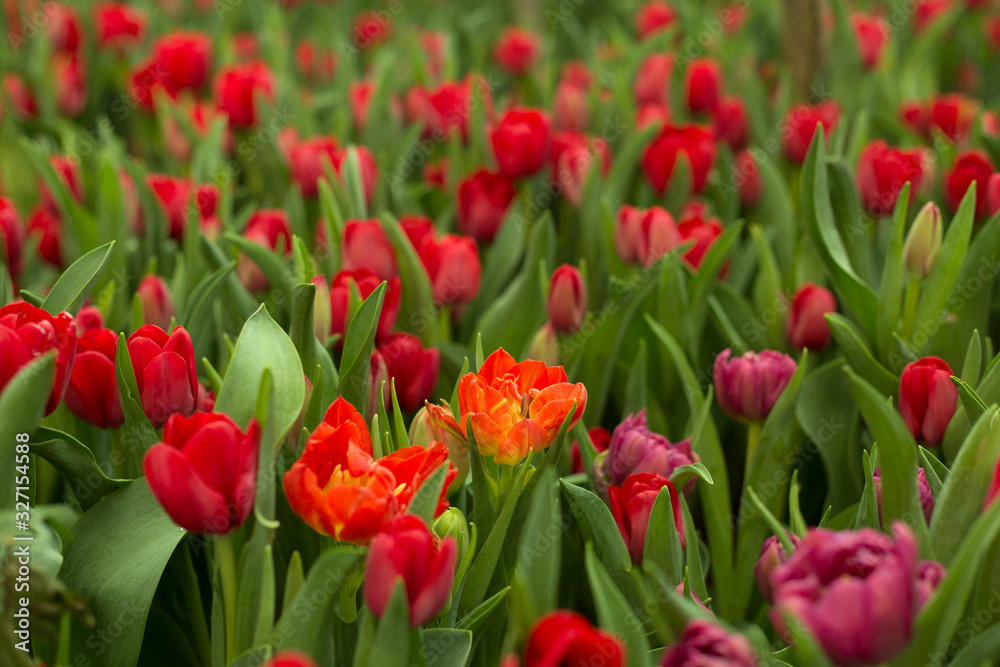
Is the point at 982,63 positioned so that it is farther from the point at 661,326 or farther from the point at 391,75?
the point at 661,326

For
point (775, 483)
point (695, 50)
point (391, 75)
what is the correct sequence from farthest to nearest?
1. point (695, 50)
2. point (391, 75)
3. point (775, 483)

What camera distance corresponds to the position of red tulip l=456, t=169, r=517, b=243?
4.39 feet

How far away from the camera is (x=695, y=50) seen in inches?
82.2

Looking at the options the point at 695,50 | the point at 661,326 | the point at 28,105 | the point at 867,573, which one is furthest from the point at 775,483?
the point at 28,105

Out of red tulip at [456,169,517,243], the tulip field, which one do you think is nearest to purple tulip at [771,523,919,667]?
the tulip field

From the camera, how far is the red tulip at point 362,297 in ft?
3.18

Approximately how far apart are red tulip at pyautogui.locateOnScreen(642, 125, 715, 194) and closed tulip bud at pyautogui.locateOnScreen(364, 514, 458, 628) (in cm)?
95

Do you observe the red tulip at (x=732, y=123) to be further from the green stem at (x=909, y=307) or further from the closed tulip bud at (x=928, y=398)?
the closed tulip bud at (x=928, y=398)

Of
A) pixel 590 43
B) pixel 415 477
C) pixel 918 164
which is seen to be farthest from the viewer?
pixel 590 43

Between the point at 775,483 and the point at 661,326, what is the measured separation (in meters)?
0.21

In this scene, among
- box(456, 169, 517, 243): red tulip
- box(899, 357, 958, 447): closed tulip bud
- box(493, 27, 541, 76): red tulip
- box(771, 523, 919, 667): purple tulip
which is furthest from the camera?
box(493, 27, 541, 76): red tulip

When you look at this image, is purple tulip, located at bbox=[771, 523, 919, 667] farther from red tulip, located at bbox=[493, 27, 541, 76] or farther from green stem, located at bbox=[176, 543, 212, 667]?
red tulip, located at bbox=[493, 27, 541, 76]

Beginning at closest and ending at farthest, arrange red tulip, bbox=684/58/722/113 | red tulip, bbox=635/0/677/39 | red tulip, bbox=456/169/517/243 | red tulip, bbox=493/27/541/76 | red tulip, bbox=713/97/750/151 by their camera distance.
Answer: red tulip, bbox=456/169/517/243 < red tulip, bbox=713/97/750/151 < red tulip, bbox=684/58/722/113 < red tulip, bbox=493/27/541/76 < red tulip, bbox=635/0/677/39

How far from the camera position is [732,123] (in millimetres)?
1672
